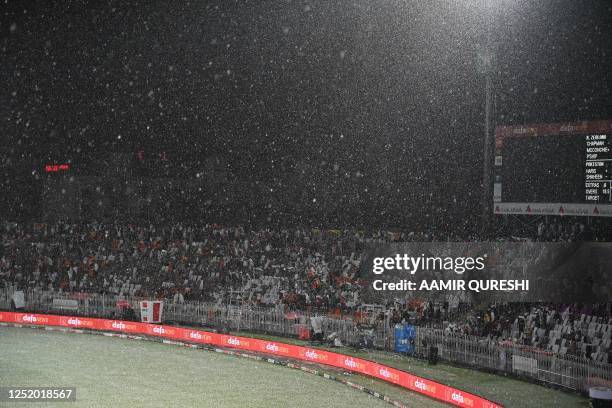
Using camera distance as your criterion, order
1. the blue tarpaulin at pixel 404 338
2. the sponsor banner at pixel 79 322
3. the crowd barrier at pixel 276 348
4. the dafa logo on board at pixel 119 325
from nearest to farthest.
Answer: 1. the crowd barrier at pixel 276 348
2. the blue tarpaulin at pixel 404 338
3. the dafa logo on board at pixel 119 325
4. the sponsor banner at pixel 79 322

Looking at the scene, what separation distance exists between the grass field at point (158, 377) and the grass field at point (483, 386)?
1.82 meters

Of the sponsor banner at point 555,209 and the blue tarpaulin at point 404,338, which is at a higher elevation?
the sponsor banner at point 555,209

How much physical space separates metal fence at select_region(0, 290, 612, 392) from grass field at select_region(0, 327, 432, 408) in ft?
10.5

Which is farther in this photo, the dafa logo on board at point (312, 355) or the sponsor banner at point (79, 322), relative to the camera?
the sponsor banner at point (79, 322)

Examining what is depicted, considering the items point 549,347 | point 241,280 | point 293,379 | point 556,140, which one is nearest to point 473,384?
point 549,347

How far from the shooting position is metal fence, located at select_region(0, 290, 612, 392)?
1798cm

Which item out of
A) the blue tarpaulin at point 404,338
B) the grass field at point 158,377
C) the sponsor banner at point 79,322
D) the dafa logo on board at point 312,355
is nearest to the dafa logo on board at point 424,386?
the grass field at point 158,377

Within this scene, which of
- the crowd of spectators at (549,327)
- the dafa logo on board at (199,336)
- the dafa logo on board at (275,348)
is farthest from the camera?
the dafa logo on board at (199,336)

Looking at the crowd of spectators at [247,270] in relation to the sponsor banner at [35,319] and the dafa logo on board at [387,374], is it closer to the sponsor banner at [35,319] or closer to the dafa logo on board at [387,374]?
the sponsor banner at [35,319]

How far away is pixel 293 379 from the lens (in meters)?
21.1

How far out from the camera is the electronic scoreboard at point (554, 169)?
21.0 m

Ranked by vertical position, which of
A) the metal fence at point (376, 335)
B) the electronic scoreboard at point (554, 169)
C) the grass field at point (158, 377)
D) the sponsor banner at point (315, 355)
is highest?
the electronic scoreboard at point (554, 169)

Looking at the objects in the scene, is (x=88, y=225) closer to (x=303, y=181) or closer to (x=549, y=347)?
(x=303, y=181)

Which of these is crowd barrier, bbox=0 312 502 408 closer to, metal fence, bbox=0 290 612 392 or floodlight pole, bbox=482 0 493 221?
metal fence, bbox=0 290 612 392
